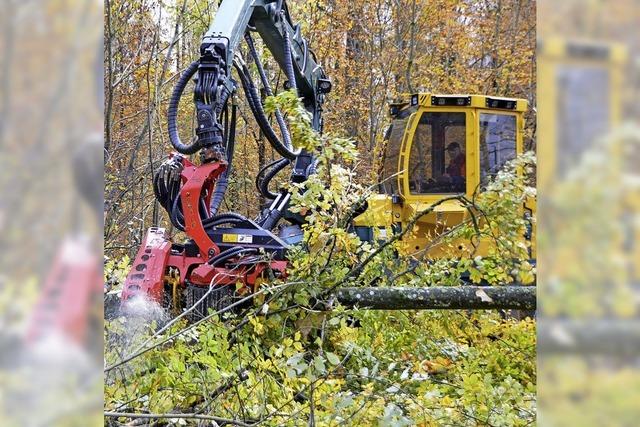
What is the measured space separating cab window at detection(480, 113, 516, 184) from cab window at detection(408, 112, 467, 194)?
0.20 m

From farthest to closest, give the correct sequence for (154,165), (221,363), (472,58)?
(472,58) < (154,165) < (221,363)

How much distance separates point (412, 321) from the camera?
11.6ft

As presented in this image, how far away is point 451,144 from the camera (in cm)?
694

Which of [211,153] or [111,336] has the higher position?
[211,153]

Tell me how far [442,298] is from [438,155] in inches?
163

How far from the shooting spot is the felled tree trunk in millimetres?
2832

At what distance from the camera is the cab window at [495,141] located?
684 cm

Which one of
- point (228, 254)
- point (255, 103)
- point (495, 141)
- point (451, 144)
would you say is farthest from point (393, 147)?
point (228, 254)

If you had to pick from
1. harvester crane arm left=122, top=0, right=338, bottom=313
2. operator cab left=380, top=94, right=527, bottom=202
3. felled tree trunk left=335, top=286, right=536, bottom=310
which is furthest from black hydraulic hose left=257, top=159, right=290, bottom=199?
felled tree trunk left=335, top=286, right=536, bottom=310

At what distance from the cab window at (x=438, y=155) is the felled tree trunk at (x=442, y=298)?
147 inches

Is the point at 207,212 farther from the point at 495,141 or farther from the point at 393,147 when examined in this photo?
the point at 495,141
